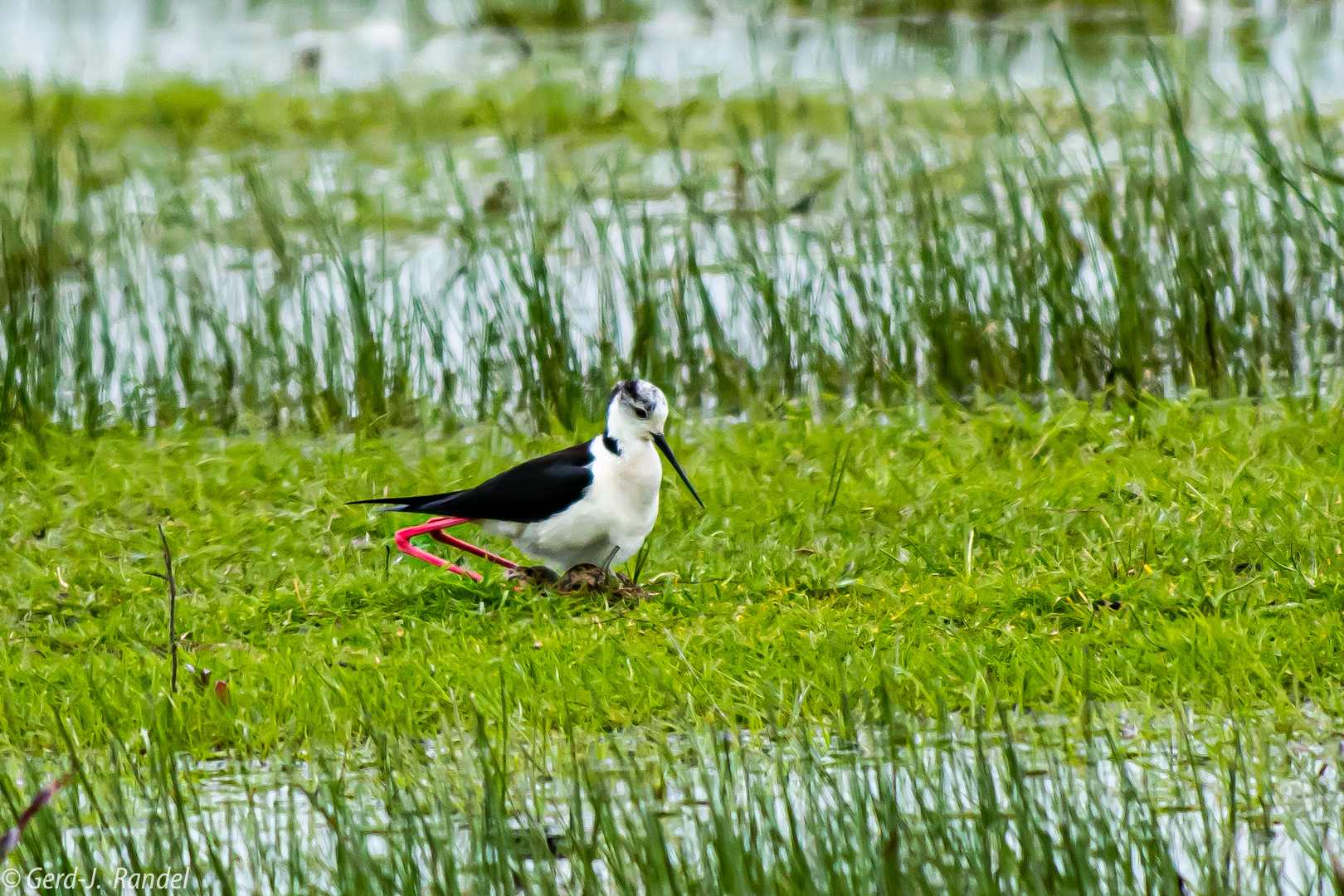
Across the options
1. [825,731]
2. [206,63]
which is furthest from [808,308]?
[206,63]

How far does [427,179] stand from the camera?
1145 centimetres

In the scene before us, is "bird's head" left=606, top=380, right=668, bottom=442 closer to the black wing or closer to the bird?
the bird

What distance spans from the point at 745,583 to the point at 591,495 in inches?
23.8

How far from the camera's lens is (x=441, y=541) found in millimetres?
5367

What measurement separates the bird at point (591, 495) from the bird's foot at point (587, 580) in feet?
0.11

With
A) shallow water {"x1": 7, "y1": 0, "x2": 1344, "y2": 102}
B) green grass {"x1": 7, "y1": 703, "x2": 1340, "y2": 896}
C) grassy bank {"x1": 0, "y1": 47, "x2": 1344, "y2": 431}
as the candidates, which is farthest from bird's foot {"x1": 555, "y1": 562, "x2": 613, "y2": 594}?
shallow water {"x1": 7, "y1": 0, "x2": 1344, "y2": 102}

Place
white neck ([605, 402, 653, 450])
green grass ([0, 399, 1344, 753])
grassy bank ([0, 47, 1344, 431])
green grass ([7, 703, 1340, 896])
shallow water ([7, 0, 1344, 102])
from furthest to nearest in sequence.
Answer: shallow water ([7, 0, 1344, 102]), grassy bank ([0, 47, 1344, 431]), white neck ([605, 402, 653, 450]), green grass ([0, 399, 1344, 753]), green grass ([7, 703, 1340, 896])

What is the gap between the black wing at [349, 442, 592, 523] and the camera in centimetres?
496

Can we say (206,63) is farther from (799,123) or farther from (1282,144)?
(1282,144)

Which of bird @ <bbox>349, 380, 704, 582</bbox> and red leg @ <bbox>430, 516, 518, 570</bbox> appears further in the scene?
red leg @ <bbox>430, 516, 518, 570</bbox>

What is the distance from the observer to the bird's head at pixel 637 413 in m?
5.02

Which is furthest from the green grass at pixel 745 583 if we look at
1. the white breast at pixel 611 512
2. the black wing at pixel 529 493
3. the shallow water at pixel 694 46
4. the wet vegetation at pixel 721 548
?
the shallow water at pixel 694 46

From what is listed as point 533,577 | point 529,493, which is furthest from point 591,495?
point 533,577

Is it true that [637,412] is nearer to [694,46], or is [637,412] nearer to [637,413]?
[637,413]
